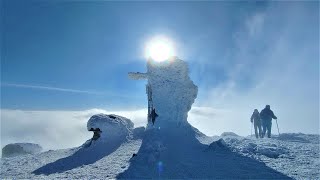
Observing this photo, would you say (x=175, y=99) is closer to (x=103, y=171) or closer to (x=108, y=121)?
(x=108, y=121)

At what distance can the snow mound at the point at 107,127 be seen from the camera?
27689mm

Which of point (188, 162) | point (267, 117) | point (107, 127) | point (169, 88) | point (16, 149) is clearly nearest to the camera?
point (188, 162)

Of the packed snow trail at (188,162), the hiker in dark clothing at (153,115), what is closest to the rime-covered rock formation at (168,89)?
the hiker in dark clothing at (153,115)

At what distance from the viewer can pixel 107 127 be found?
27.9m

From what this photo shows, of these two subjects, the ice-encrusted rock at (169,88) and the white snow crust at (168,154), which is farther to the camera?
the ice-encrusted rock at (169,88)

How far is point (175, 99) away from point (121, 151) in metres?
9.05

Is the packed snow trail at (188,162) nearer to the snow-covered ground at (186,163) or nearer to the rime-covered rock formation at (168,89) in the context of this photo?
the snow-covered ground at (186,163)

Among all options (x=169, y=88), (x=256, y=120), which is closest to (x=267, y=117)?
(x=256, y=120)

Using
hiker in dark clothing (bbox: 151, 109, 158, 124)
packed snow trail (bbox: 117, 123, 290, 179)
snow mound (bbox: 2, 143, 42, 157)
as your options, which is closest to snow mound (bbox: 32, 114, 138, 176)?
hiker in dark clothing (bbox: 151, 109, 158, 124)

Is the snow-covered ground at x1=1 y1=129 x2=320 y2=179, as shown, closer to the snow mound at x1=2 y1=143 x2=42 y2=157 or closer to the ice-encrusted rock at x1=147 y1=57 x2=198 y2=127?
the ice-encrusted rock at x1=147 y1=57 x2=198 y2=127

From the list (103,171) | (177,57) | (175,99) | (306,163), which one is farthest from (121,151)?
(306,163)

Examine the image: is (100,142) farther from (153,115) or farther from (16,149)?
(16,149)

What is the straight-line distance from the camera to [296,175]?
700 inches

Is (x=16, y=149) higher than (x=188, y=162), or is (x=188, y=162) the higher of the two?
(x=16, y=149)
